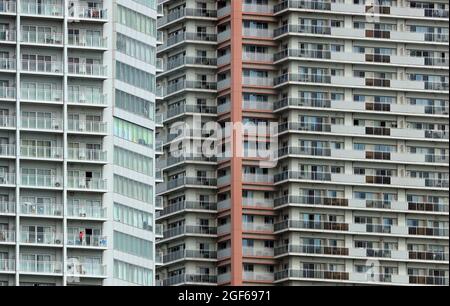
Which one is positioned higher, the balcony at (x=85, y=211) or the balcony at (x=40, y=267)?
the balcony at (x=85, y=211)

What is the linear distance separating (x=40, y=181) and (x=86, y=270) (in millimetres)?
8076

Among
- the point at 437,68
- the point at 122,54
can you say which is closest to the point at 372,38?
the point at 437,68

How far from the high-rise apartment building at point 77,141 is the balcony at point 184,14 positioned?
2774 centimetres

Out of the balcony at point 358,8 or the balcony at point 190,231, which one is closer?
the balcony at point 190,231

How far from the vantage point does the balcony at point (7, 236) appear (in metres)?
123

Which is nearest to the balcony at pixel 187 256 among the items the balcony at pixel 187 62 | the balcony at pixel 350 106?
the balcony at pixel 350 106

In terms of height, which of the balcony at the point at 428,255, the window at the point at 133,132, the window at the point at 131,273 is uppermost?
the window at the point at 133,132

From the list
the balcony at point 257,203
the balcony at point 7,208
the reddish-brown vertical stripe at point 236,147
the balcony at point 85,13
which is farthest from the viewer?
the balcony at point 257,203

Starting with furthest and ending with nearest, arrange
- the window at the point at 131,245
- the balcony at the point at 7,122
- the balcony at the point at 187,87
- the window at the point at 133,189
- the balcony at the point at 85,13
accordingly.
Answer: the balcony at the point at 187,87
the balcony at the point at 85,13
the balcony at the point at 7,122
the window at the point at 133,189
the window at the point at 131,245

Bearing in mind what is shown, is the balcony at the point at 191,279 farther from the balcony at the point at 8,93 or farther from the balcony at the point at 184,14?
the balcony at the point at 8,93

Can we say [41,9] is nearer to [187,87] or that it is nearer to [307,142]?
[187,87]

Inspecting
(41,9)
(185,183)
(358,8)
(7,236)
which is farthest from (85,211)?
(358,8)

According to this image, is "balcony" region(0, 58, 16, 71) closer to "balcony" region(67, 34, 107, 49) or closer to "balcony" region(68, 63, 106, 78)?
"balcony" region(68, 63, 106, 78)

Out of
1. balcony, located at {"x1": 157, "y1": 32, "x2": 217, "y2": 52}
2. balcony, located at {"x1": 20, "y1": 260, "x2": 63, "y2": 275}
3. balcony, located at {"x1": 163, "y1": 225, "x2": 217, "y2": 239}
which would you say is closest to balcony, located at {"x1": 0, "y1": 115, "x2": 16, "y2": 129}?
balcony, located at {"x1": 20, "y1": 260, "x2": 63, "y2": 275}
